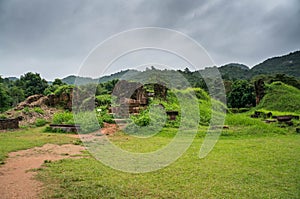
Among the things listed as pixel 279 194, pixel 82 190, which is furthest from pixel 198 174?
pixel 82 190

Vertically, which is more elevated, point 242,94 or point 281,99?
point 242,94

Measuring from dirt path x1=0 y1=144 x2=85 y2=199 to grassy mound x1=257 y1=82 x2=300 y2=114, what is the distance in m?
19.1

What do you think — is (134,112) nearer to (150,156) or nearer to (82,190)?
(150,156)

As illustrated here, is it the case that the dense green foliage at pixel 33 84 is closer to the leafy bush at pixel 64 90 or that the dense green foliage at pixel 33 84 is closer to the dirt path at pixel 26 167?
the leafy bush at pixel 64 90

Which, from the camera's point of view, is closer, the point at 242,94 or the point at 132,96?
the point at 132,96

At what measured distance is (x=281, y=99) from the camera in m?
23.4

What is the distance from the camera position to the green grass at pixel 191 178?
165 inches

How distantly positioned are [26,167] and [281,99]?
22.8 metres

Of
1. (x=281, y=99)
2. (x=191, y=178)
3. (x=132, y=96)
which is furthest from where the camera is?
(x=281, y=99)

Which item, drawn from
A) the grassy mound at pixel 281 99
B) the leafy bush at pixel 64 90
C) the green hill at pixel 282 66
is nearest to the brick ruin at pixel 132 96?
the leafy bush at pixel 64 90

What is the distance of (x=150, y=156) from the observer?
23.2 ft

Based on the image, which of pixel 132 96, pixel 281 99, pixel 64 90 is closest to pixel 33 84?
pixel 64 90

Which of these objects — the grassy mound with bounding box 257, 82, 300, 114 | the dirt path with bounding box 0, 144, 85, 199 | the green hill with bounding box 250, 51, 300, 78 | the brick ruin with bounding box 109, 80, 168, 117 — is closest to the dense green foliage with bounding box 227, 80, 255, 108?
the grassy mound with bounding box 257, 82, 300, 114

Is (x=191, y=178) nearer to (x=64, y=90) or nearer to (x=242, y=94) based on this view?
(x=64, y=90)
